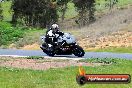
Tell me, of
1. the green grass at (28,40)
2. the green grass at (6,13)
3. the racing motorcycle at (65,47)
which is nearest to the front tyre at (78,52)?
the racing motorcycle at (65,47)

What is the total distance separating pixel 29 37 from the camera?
183ft

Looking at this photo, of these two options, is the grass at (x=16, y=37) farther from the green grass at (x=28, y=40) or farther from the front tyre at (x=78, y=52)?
the front tyre at (x=78, y=52)

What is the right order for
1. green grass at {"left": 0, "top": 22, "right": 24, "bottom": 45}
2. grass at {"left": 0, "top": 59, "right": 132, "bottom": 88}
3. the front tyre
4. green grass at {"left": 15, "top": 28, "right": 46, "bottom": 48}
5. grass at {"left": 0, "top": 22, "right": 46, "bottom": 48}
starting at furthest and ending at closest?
green grass at {"left": 0, "top": 22, "right": 24, "bottom": 45} → grass at {"left": 0, "top": 22, "right": 46, "bottom": 48} → green grass at {"left": 15, "top": 28, "right": 46, "bottom": 48} → the front tyre → grass at {"left": 0, "top": 59, "right": 132, "bottom": 88}

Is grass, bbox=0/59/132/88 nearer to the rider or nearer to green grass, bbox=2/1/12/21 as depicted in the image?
the rider

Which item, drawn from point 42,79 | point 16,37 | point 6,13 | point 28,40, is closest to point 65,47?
point 42,79

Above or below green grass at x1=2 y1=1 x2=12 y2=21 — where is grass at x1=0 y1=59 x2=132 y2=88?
above

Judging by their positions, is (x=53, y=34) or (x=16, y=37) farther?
(x=16, y=37)

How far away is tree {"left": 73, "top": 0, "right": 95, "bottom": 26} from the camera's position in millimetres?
91756

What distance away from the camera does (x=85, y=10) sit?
93.0 meters

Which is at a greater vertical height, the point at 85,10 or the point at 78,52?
the point at 78,52

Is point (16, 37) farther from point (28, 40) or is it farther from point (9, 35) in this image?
point (28, 40)

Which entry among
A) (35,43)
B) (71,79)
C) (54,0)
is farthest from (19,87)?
(54,0)

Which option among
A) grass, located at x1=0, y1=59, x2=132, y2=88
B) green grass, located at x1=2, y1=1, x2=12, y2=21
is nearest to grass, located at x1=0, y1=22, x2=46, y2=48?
grass, located at x1=0, y1=59, x2=132, y2=88

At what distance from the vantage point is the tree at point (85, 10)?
91756mm
